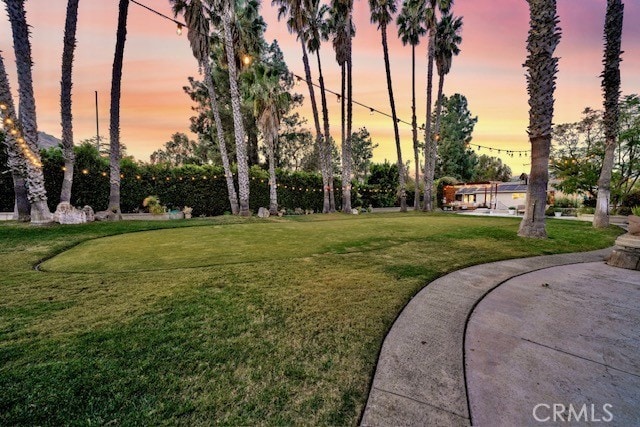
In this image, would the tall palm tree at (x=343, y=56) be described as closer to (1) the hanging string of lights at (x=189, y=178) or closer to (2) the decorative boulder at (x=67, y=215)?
(1) the hanging string of lights at (x=189, y=178)

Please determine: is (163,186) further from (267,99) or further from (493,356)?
(493,356)

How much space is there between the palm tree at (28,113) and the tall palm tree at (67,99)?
109 centimetres

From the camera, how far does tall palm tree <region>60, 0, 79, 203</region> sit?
10.1 m

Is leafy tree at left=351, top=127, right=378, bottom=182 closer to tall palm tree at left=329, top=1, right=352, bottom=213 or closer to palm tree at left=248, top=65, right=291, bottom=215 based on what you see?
tall palm tree at left=329, top=1, right=352, bottom=213

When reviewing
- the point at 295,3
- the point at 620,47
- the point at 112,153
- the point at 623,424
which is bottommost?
the point at 623,424

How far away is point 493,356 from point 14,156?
46.4 ft

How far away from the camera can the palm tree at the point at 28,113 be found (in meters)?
8.75

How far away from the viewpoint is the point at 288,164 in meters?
38.1

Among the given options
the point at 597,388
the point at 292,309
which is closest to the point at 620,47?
the point at 597,388

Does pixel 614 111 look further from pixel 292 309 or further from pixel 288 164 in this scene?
pixel 288 164

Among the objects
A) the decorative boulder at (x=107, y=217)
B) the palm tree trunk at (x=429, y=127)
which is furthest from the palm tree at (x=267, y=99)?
the palm tree trunk at (x=429, y=127)

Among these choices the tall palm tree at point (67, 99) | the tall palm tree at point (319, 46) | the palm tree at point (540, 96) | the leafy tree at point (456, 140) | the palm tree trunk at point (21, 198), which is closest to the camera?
the palm tree at point (540, 96)

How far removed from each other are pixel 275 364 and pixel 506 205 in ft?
132

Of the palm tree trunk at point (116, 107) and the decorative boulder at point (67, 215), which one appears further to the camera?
the palm tree trunk at point (116, 107)
